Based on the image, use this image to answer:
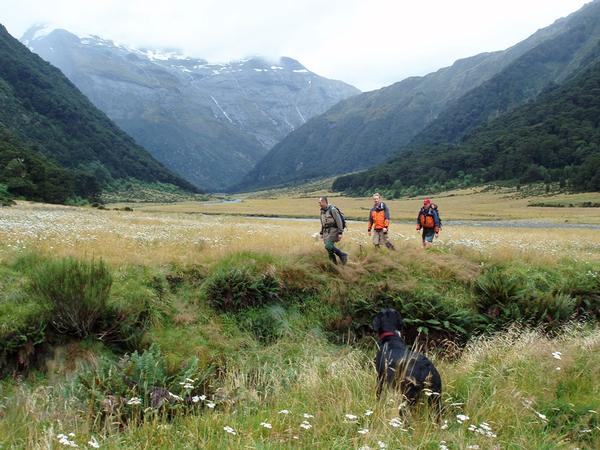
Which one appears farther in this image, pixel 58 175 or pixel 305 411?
pixel 58 175

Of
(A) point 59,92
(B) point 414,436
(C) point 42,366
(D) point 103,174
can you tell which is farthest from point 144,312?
(A) point 59,92

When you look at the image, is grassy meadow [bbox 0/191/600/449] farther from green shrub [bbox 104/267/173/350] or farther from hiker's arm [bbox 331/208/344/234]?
hiker's arm [bbox 331/208/344/234]

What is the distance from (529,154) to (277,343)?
136283 millimetres

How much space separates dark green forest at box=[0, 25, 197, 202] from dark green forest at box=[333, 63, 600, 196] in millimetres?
87565

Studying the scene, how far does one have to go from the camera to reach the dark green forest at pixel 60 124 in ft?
414

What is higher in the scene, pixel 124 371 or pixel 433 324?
pixel 124 371

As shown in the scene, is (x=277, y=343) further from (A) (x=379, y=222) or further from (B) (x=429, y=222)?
(B) (x=429, y=222)

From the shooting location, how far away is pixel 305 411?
5023 millimetres

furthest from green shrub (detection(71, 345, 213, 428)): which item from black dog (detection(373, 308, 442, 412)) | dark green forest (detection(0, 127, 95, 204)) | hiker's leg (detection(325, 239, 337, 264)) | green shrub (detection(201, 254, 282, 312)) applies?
dark green forest (detection(0, 127, 95, 204))

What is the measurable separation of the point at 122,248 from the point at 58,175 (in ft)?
207

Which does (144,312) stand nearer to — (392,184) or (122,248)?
(122,248)

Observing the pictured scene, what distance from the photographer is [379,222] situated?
14.2 metres

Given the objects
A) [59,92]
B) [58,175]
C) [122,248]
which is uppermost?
[59,92]

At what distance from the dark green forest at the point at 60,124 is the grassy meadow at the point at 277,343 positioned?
117 m
